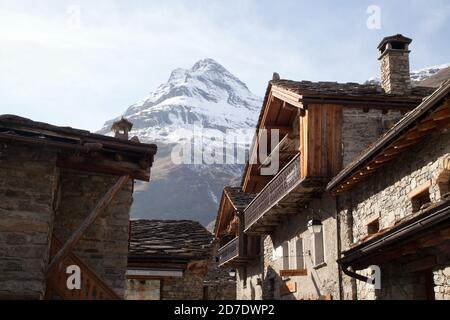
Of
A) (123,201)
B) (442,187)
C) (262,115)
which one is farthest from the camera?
(262,115)

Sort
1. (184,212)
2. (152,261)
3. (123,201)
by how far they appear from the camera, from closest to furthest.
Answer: (123,201), (152,261), (184,212)

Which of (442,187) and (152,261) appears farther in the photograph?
(152,261)

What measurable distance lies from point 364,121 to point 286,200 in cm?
323

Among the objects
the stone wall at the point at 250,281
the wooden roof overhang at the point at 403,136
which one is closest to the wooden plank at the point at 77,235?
the wooden roof overhang at the point at 403,136

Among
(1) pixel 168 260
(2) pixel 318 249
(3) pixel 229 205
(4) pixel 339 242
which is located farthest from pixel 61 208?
(3) pixel 229 205

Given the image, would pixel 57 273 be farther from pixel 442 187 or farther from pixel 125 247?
pixel 442 187

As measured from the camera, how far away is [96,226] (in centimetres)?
999

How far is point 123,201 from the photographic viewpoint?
410 inches

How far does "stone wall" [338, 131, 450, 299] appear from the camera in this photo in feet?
31.8

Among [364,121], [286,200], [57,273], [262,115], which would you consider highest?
[262,115]

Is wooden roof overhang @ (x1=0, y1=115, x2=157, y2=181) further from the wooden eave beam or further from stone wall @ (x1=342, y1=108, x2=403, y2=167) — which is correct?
stone wall @ (x1=342, y1=108, x2=403, y2=167)

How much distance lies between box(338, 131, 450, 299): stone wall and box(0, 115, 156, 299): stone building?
467 centimetres

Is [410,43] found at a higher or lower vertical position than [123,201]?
higher
